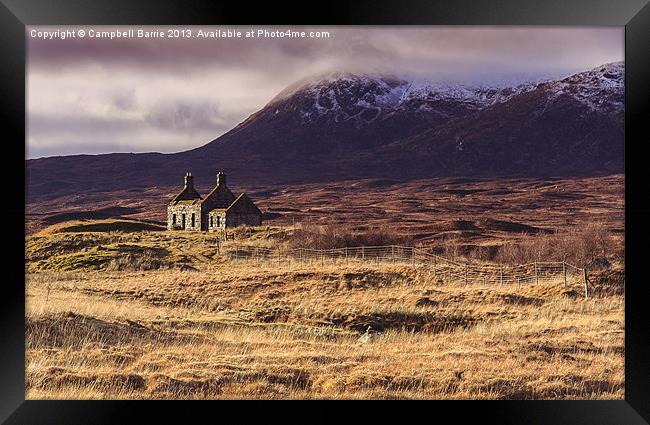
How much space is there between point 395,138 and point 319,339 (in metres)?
18.8

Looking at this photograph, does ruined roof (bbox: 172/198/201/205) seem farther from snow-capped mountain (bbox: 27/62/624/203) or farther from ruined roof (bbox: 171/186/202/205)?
snow-capped mountain (bbox: 27/62/624/203)

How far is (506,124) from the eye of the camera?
32031 mm

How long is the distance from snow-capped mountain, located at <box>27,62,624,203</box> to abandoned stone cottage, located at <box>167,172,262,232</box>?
1319mm

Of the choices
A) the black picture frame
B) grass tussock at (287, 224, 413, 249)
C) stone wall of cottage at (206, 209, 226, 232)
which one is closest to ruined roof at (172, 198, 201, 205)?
stone wall of cottage at (206, 209, 226, 232)

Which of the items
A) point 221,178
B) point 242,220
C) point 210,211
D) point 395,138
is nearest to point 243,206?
point 242,220

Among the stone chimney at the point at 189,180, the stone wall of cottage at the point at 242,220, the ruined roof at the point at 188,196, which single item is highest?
the stone chimney at the point at 189,180

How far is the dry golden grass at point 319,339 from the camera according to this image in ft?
43.0

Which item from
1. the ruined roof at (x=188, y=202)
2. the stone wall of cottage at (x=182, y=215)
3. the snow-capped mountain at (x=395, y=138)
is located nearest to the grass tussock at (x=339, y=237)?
the snow-capped mountain at (x=395, y=138)

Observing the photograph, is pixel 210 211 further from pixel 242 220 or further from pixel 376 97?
pixel 376 97

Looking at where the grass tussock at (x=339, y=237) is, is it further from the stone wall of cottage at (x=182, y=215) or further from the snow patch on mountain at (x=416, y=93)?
the snow patch on mountain at (x=416, y=93)
